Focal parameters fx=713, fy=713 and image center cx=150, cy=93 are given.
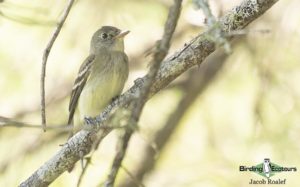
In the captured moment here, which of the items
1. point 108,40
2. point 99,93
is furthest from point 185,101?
point 99,93

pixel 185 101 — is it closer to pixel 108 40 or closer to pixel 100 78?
pixel 108 40

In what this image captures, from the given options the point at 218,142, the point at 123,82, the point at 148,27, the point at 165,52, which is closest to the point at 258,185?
the point at 218,142

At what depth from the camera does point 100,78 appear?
194 inches

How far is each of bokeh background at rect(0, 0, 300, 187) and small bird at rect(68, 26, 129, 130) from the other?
43 centimetres

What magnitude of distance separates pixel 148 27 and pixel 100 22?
1.40ft

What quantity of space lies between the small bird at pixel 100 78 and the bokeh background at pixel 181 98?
433 millimetres

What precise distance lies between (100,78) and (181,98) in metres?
1.14

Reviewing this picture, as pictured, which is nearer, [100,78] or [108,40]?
[100,78]

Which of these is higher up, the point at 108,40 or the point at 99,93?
the point at 108,40

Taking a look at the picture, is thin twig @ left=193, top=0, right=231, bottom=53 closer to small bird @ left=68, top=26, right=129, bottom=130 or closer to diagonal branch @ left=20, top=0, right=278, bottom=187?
diagonal branch @ left=20, top=0, right=278, bottom=187

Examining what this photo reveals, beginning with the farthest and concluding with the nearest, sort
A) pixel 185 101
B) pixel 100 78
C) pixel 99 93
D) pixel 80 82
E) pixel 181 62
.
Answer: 1. pixel 185 101
2. pixel 80 82
3. pixel 100 78
4. pixel 99 93
5. pixel 181 62

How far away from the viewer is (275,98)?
216 inches

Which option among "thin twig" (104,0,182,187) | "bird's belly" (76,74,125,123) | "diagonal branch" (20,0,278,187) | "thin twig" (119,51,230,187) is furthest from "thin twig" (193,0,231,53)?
"thin twig" (119,51,230,187)

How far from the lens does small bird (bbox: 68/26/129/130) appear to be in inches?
189
